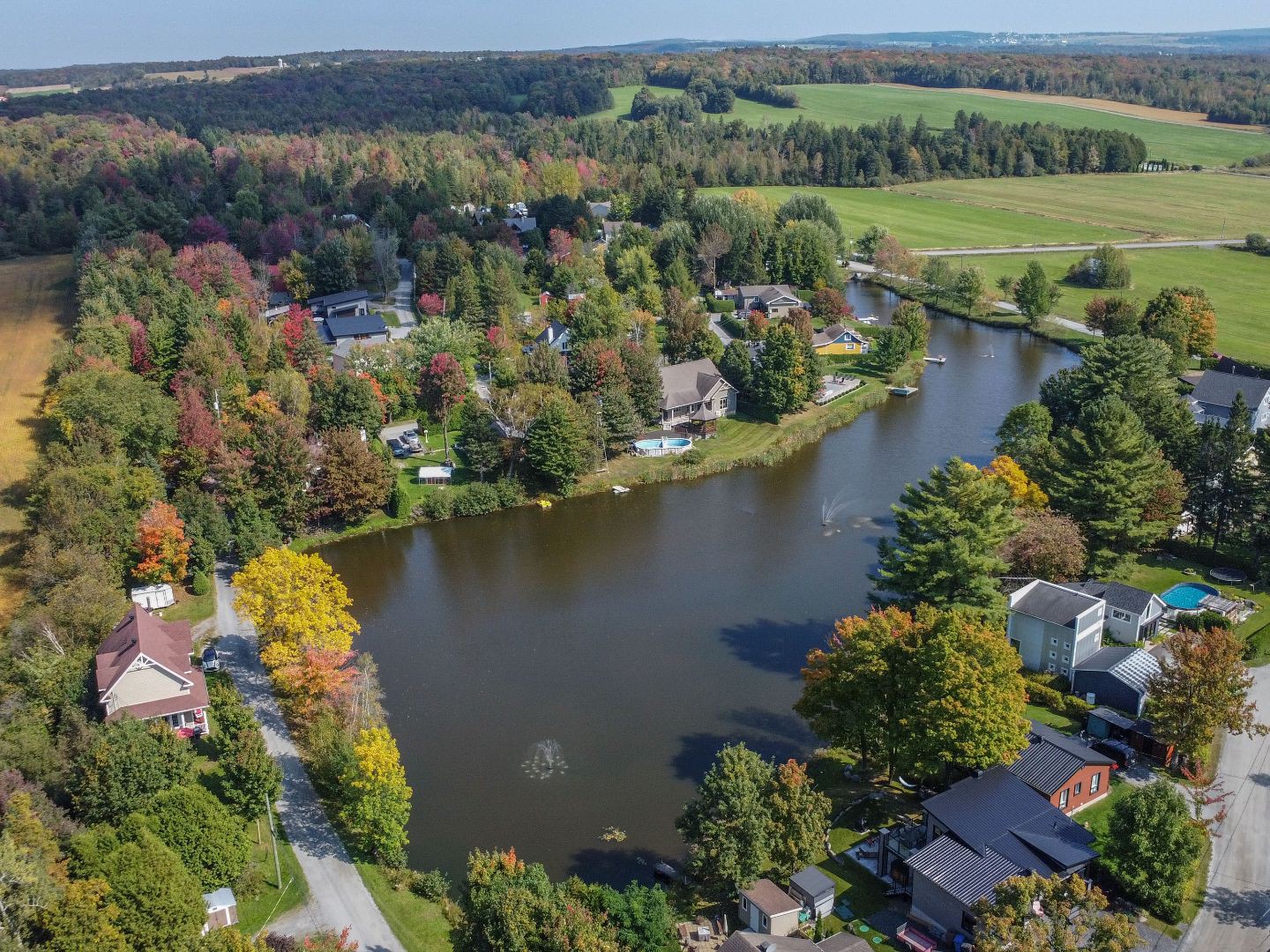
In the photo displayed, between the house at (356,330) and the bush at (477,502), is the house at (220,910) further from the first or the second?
the house at (356,330)

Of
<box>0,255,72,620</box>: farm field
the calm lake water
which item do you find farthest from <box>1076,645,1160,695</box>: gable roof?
<box>0,255,72,620</box>: farm field

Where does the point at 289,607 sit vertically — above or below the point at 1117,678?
above

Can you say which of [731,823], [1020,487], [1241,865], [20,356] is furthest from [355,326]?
[1241,865]

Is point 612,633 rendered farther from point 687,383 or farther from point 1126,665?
point 687,383

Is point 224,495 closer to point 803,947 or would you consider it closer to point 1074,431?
point 803,947

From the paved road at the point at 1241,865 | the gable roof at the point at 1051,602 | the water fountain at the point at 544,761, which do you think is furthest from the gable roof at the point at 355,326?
the paved road at the point at 1241,865

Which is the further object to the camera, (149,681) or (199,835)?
(149,681)
